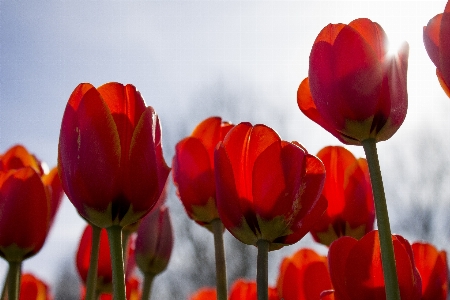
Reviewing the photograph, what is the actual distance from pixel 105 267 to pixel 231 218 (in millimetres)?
414

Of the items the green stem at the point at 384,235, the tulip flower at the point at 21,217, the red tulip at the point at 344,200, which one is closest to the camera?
the green stem at the point at 384,235

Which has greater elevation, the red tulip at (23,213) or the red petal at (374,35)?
the red petal at (374,35)

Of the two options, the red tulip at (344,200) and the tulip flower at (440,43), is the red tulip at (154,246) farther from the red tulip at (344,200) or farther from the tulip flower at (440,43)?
the tulip flower at (440,43)

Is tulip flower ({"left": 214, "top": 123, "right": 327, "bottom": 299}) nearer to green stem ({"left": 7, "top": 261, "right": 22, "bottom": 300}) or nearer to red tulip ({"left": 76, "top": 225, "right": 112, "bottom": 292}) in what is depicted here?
green stem ({"left": 7, "top": 261, "right": 22, "bottom": 300})

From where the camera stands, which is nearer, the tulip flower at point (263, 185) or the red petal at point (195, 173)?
the tulip flower at point (263, 185)

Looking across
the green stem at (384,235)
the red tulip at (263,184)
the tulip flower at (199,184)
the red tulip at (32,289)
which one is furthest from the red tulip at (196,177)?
the red tulip at (32,289)

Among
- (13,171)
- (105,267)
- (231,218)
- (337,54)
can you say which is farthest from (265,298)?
(105,267)

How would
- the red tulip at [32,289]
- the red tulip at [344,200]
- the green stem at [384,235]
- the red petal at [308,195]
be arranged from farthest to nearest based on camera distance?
the red tulip at [32,289], the red tulip at [344,200], the red petal at [308,195], the green stem at [384,235]

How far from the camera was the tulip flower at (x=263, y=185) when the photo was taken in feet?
1.69

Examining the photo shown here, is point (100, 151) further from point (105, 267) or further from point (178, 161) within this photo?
point (105, 267)

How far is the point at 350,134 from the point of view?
51 cm

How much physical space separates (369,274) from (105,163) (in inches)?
9.4

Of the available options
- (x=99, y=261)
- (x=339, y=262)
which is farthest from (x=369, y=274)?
(x=99, y=261)

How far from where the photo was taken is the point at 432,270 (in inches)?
22.1
